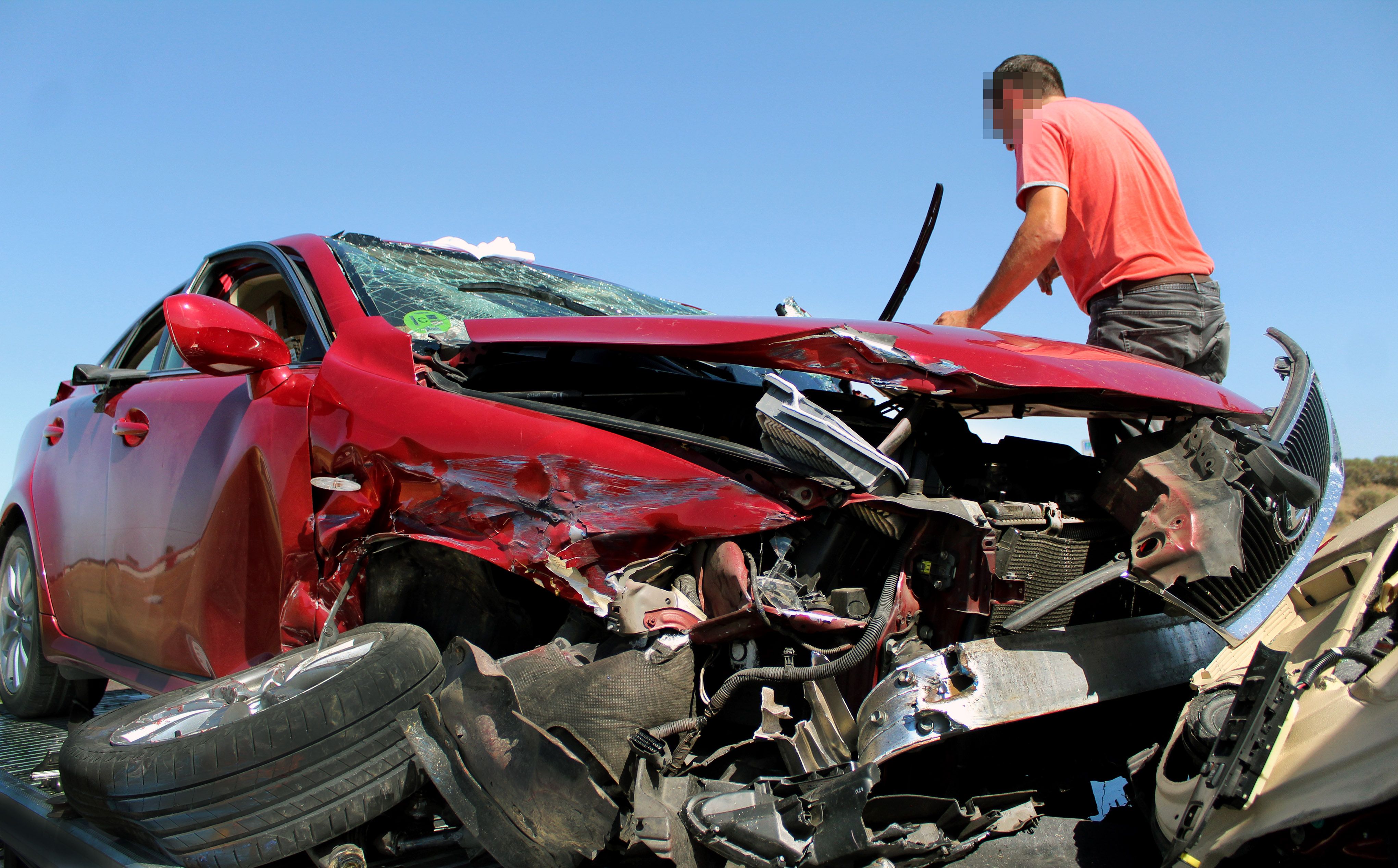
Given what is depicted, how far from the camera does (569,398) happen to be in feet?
7.96

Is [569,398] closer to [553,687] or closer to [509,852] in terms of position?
[553,687]

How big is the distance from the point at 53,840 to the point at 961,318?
3.20 meters

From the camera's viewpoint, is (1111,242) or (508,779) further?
(1111,242)

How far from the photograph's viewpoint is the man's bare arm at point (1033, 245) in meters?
3.13

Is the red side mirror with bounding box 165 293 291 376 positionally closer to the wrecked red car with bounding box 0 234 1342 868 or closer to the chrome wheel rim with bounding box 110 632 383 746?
the wrecked red car with bounding box 0 234 1342 868

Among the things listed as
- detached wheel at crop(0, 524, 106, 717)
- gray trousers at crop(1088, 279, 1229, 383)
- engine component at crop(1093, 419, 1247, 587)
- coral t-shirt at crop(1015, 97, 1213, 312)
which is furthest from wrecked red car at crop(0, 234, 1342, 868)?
detached wheel at crop(0, 524, 106, 717)

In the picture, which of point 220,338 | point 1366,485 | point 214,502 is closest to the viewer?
point 220,338

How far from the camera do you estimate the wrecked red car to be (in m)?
1.91

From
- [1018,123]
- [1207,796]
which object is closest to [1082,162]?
[1018,123]

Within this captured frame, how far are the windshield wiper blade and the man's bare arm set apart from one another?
1.27 meters

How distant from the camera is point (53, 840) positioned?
2598mm

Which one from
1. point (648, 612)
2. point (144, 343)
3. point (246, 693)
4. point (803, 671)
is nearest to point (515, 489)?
point (648, 612)

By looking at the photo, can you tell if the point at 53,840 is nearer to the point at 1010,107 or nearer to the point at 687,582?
the point at 687,582

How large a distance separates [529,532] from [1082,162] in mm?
2326
